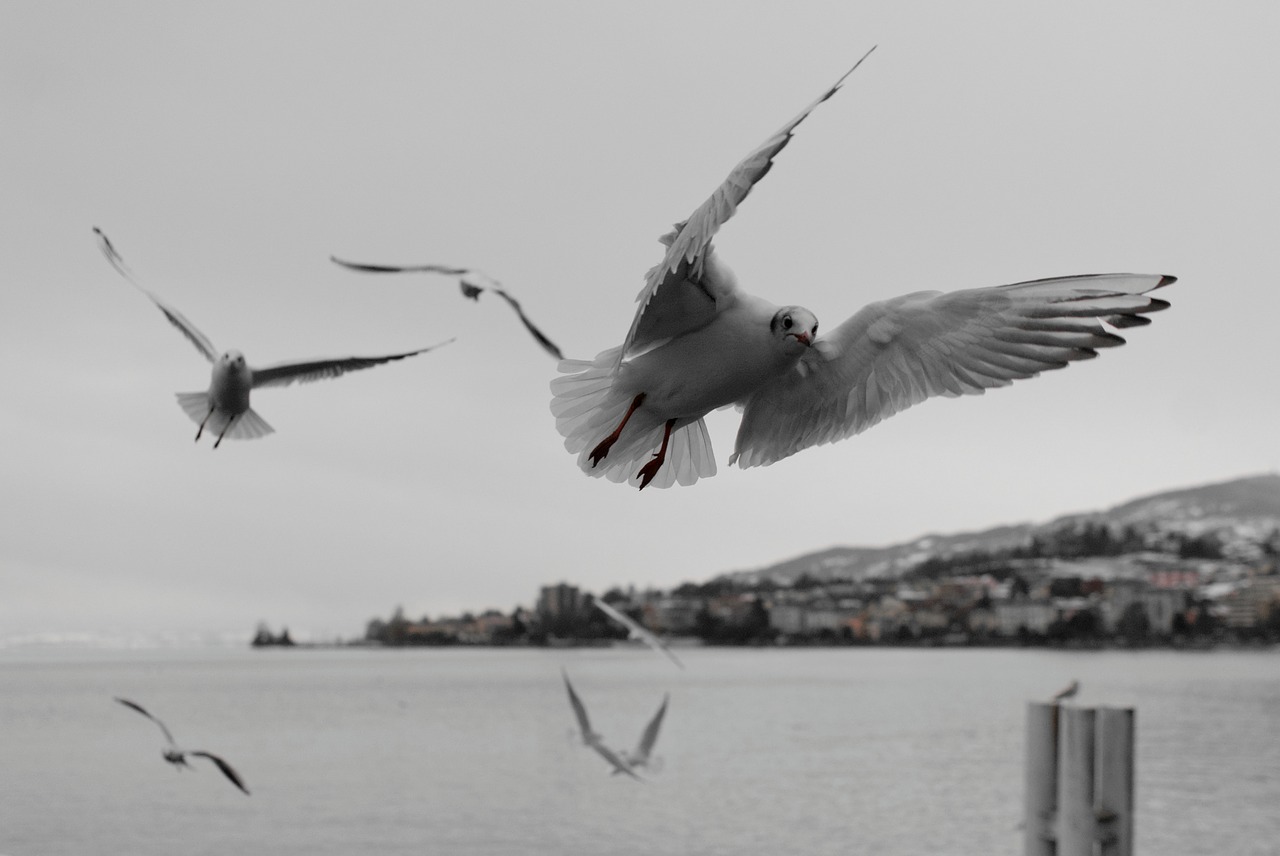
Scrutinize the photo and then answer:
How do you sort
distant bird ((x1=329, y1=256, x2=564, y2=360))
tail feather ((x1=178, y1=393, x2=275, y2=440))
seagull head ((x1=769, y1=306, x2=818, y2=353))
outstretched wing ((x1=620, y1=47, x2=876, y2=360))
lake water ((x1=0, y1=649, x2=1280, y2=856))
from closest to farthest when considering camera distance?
outstretched wing ((x1=620, y1=47, x2=876, y2=360)) < seagull head ((x1=769, y1=306, x2=818, y2=353)) < distant bird ((x1=329, y1=256, x2=564, y2=360)) < tail feather ((x1=178, y1=393, x2=275, y2=440)) < lake water ((x1=0, y1=649, x2=1280, y2=856))

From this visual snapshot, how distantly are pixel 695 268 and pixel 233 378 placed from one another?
4111 mm

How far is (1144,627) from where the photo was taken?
140375 millimetres

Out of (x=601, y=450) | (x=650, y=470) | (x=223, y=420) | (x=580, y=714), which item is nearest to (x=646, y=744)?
(x=580, y=714)

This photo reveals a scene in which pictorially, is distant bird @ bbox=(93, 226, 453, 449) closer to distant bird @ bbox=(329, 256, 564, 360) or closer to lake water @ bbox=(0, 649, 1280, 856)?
distant bird @ bbox=(329, 256, 564, 360)

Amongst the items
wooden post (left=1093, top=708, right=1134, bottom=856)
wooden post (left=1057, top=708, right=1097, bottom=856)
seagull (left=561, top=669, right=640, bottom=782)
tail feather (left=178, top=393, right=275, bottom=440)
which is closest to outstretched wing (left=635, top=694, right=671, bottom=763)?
seagull (left=561, top=669, right=640, bottom=782)

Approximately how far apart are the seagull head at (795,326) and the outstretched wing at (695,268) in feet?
0.50

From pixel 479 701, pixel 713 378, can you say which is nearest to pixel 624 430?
pixel 713 378

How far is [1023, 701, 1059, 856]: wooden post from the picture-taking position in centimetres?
1082

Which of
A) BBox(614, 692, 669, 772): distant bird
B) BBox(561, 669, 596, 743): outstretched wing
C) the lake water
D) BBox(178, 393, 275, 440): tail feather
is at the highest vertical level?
BBox(178, 393, 275, 440): tail feather

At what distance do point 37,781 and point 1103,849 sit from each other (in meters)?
34.2

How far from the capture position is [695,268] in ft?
7.77

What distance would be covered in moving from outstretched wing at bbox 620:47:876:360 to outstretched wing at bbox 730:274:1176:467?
38cm

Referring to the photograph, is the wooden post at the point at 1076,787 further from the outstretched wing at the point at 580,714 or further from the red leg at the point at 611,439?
the red leg at the point at 611,439

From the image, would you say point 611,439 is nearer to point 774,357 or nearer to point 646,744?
point 774,357
